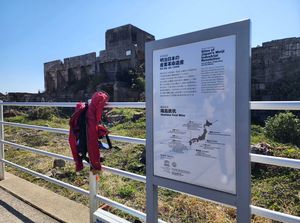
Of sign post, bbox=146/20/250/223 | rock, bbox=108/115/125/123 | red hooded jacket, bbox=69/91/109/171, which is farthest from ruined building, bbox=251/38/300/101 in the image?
Answer: sign post, bbox=146/20/250/223

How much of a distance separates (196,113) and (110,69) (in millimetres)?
14533

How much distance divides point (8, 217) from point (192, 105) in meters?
2.36

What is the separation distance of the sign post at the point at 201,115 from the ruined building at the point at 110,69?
39.0 feet

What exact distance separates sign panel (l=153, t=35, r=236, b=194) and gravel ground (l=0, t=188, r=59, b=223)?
1.69 meters

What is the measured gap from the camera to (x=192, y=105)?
170 centimetres

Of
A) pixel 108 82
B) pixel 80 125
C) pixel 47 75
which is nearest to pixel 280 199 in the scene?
pixel 80 125

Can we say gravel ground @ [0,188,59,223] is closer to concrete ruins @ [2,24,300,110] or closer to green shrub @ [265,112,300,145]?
green shrub @ [265,112,300,145]

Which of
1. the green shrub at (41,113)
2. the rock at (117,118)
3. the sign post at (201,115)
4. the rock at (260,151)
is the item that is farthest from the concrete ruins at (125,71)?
the sign post at (201,115)

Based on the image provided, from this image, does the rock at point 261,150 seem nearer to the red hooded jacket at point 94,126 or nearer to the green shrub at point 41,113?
the red hooded jacket at point 94,126

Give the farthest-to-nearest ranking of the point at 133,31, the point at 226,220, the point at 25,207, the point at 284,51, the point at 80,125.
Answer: the point at 133,31 → the point at 284,51 → the point at 25,207 → the point at 226,220 → the point at 80,125

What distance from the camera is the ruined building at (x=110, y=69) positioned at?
14.7 metres

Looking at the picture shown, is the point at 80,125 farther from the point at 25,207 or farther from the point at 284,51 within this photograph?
the point at 284,51

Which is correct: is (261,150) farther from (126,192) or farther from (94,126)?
(94,126)

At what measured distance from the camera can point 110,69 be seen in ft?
52.0
